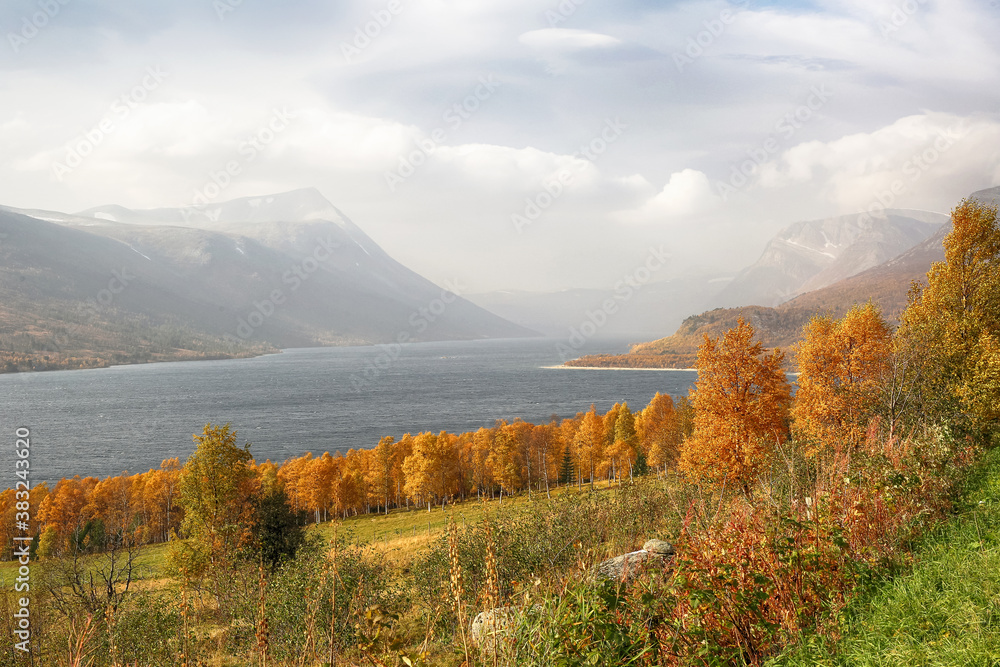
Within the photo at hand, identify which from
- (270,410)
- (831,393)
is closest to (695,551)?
(831,393)

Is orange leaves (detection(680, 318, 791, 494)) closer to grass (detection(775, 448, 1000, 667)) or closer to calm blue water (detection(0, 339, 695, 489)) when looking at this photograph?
grass (detection(775, 448, 1000, 667))

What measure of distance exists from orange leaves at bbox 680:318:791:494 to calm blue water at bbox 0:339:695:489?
76.4 meters

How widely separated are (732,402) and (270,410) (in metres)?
130

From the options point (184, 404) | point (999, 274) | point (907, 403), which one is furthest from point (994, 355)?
point (184, 404)

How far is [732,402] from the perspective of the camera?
21.5 meters

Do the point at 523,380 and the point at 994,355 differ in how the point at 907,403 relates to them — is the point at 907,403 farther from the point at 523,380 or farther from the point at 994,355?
the point at 523,380

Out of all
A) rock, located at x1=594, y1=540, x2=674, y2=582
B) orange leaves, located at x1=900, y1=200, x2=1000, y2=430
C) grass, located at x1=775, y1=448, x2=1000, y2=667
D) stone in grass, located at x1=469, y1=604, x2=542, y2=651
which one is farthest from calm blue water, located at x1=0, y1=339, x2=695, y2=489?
grass, located at x1=775, y1=448, x2=1000, y2=667

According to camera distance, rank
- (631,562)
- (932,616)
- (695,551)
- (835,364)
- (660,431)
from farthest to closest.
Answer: (660,431) → (835,364) → (631,562) → (695,551) → (932,616)

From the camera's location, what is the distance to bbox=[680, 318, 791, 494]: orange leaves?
2086cm

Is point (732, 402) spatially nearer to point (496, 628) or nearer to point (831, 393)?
point (831, 393)

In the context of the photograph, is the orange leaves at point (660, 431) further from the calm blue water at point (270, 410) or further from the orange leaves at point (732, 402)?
the calm blue water at point (270, 410)

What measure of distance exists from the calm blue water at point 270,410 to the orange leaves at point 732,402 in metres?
76.4

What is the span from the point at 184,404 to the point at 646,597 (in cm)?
16600

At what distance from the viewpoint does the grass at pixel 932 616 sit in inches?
147
